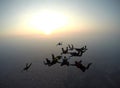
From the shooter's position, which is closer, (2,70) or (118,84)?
(118,84)

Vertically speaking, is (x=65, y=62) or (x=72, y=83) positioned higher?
(x=65, y=62)

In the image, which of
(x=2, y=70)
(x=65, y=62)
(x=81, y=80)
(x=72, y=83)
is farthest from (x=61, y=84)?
(x=65, y=62)

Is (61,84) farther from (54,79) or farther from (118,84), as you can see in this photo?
(118,84)

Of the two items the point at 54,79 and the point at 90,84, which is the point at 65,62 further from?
the point at 54,79

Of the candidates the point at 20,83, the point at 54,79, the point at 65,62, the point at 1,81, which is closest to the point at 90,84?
the point at 54,79

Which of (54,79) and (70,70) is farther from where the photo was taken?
(70,70)

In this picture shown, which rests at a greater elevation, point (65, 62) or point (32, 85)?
point (65, 62)

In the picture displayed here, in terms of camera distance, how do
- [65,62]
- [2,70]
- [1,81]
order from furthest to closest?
[2,70] → [1,81] → [65,62]

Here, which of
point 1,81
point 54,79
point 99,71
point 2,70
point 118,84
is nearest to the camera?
point 118,84

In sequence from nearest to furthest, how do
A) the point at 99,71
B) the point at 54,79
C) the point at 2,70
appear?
the point at 54,79 → the point at 99,71 → the point at 2,70
